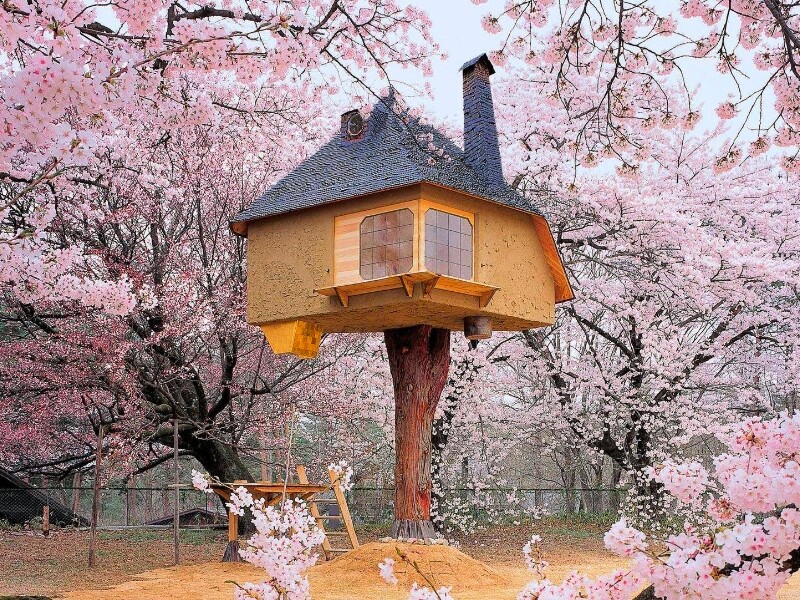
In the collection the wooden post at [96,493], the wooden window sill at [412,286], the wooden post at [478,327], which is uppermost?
the wooden window sill at [412,286]

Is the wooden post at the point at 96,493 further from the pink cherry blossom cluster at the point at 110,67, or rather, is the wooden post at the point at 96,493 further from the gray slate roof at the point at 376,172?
the gray slate roof at the point at 376,172

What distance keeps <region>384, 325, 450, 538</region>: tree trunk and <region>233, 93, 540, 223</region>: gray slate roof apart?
201 cm

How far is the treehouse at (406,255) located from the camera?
9680 millimetres

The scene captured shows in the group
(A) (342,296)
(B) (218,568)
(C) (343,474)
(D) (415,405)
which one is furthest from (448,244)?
(B) (218,568)

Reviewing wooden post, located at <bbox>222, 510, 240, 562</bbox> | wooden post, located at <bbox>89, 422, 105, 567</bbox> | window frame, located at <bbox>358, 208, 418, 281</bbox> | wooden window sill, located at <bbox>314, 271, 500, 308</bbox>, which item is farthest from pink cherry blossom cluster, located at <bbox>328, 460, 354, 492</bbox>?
wooden post, located at <bbox>89, 422, 105, 567</bbox>

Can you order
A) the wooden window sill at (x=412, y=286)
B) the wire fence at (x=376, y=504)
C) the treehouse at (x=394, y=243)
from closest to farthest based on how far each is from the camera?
1. the wooden window sill at (x=412, y=286)
2. the treehouse at (x=394, y=243)
3. the wire fence at (x=376, y=504)

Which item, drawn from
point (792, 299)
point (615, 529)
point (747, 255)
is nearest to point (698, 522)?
point (747, 255)

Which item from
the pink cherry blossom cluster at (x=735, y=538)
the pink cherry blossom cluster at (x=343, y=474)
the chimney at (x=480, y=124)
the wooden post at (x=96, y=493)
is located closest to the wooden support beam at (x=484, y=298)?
the chimney at (x=480, y=124)

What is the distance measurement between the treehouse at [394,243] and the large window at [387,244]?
0.01 metres

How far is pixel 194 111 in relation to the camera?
5488 millimetres

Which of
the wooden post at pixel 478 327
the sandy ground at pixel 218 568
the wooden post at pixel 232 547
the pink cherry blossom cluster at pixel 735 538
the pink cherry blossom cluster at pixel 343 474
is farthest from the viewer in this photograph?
the wooden post at pixel 232 547

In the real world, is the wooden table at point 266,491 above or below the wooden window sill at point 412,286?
below

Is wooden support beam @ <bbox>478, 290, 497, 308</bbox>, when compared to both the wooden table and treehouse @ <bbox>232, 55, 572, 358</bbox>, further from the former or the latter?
the wooden table

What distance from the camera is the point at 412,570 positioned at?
32.0 ft
